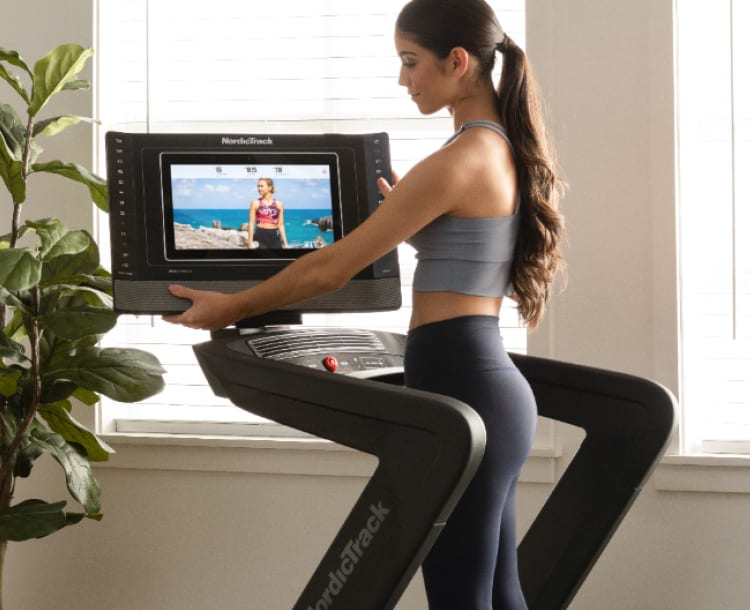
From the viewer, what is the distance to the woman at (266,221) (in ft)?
6.41

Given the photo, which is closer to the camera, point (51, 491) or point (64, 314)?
point (64, 314)

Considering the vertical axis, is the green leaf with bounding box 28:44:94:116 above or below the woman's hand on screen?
above

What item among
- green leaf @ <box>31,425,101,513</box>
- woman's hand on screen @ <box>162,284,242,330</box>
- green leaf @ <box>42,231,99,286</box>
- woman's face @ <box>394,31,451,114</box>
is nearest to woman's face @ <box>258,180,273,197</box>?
woman's hand on screen @ <box>162,284,242,330</box>

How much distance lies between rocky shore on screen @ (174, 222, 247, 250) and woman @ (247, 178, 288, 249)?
2 cm

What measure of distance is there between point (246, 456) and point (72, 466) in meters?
0.57

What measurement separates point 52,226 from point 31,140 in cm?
34

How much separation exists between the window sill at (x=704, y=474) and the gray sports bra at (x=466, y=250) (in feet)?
3.66

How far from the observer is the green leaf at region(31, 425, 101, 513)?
A: 93.6 inches

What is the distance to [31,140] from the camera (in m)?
2.46

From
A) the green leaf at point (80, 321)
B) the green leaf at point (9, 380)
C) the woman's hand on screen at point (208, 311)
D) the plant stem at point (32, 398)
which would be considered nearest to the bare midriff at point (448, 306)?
the woman's hand on screen at point (208, 311)

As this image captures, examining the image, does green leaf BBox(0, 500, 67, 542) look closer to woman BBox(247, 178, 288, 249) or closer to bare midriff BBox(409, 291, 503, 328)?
woman BBox(247, 178, 288, 249)

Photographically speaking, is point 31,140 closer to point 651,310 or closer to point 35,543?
point 35,543

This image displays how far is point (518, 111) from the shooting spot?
178 centimetres

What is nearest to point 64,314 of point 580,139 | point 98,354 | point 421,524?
point 98,354
